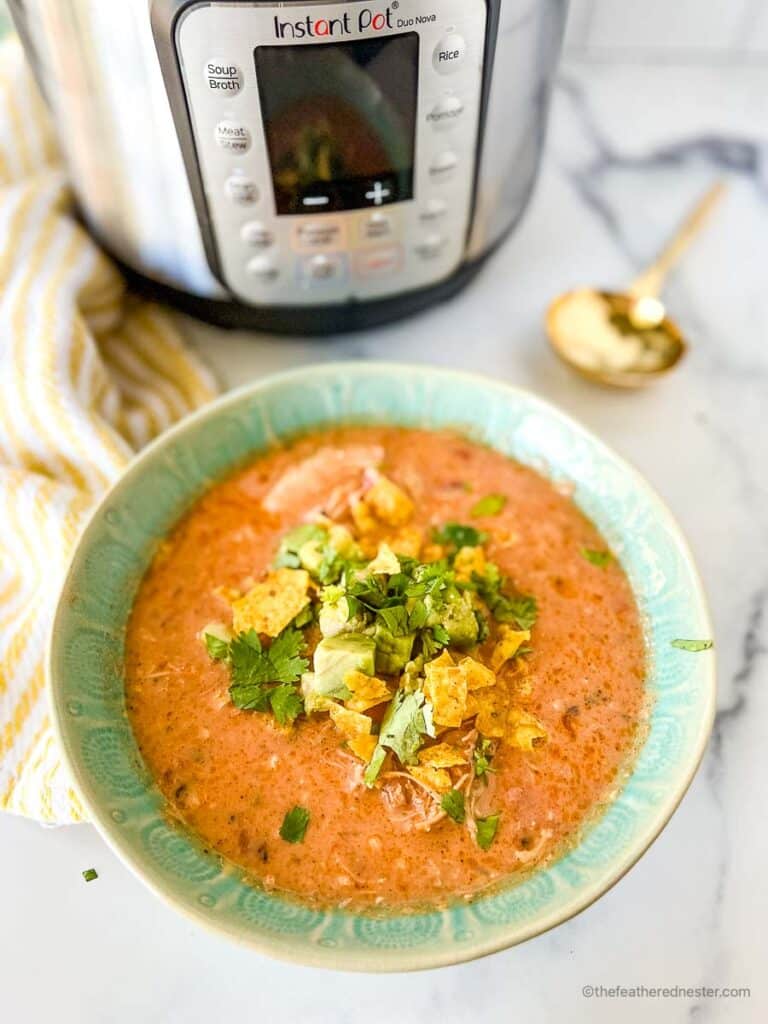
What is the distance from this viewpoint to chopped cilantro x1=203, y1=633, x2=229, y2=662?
28.9 inches

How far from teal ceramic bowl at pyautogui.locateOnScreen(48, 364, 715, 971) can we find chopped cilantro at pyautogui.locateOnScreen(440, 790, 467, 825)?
0.06 metres

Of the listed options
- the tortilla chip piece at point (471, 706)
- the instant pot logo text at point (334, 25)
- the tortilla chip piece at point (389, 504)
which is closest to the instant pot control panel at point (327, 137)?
the instant pot logo text at point (334, 25)

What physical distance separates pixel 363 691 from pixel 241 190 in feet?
1.47

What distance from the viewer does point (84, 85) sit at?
764 mm

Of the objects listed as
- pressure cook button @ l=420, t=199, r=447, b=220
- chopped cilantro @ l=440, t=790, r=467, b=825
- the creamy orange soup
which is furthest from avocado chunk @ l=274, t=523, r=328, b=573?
pressure cook button @ l=420, t=199, r=447, b=220

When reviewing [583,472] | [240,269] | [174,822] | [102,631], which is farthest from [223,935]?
[240,269]

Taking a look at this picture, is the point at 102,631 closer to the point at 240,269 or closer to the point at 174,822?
the point at 174,822

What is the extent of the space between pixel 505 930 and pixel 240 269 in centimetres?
62

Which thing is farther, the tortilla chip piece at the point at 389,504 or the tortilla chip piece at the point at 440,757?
the tortilla chip piece at the point at 389,504

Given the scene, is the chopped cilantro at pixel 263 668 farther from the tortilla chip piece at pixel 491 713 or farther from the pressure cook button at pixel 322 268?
the pressure cook button at pixel 322 268

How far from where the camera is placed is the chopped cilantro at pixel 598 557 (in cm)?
79

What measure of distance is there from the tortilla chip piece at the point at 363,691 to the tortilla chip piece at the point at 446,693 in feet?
0.12

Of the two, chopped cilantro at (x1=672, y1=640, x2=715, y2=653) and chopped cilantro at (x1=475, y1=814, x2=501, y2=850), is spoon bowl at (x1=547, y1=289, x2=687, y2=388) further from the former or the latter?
chopped cilantro at (x1=475, y1=814, x2=501, y2=850)

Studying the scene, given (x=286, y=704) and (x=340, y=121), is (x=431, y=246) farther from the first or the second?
(x=286, y=704)
